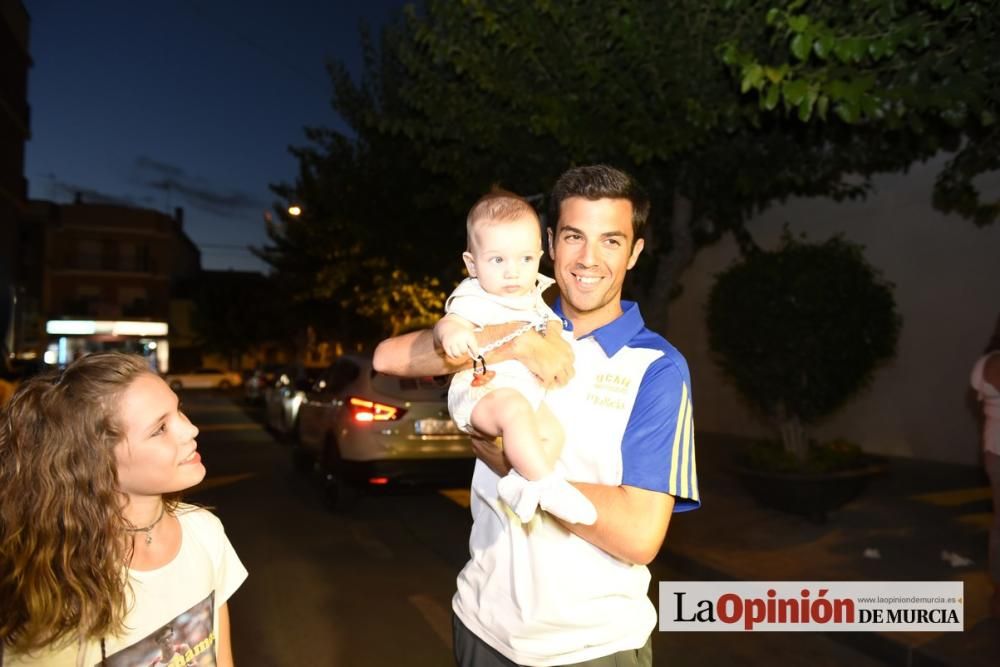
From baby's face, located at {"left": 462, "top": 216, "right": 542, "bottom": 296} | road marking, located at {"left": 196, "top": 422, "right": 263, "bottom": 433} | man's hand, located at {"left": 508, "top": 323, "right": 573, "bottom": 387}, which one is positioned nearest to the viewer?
man's hand, located at {"left": 508, "top": 323, "right": 573, "bottom": 387}

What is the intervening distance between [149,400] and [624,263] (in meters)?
1.34

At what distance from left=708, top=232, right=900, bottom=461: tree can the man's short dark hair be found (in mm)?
6447

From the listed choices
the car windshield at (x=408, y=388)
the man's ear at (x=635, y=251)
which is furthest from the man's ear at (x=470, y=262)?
the car windshield at (x=408, y=388)

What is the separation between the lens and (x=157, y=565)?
2225 millimetres

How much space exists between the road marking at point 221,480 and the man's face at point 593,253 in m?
10.1

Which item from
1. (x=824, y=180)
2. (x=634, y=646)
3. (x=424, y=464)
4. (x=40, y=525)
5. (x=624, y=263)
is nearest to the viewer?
(x=40, y=525)

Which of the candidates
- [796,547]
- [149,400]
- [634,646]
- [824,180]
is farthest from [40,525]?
[824,180]

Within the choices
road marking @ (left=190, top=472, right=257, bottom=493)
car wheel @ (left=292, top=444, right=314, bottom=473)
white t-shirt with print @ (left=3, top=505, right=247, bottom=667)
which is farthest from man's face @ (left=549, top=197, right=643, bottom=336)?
car wheel @ (left=292, top=444, right=314, bottom=473)

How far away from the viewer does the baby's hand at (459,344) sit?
209 cm

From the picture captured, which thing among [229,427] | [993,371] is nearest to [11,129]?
[229,427]

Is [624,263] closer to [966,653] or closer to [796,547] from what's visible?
[966,653]

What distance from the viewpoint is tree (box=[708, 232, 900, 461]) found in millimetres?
8359

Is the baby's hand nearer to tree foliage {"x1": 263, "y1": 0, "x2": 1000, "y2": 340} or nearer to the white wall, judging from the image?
tree foliage {"x1": 263, "y1": 0, "x2": 1000, "y2": 340}
